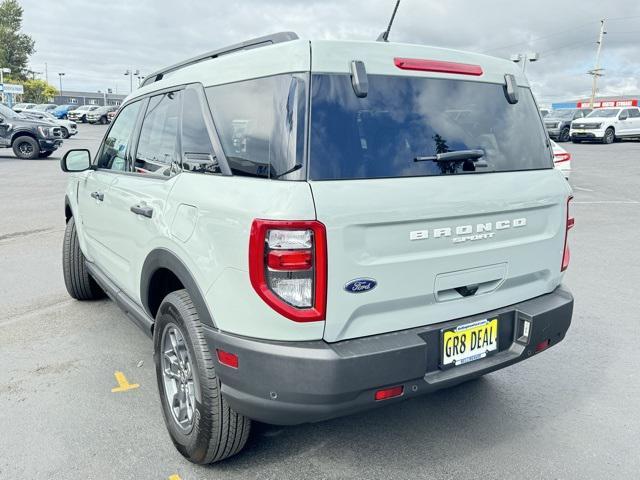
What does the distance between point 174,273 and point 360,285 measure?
95 cm

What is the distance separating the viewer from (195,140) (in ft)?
8.68

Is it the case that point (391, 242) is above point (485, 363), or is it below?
above

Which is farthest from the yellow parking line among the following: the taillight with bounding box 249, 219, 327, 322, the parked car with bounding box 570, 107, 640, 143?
the parked car with bounding box 570, 107, 640, 143

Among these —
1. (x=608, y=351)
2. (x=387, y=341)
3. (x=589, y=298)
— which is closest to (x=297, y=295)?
(x=387, y=341)

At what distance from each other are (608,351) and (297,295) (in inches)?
115

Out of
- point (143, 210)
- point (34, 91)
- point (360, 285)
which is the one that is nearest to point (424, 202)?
point (360, 285)

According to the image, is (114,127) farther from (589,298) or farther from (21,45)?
(21,45)

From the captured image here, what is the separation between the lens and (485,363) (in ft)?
8.23

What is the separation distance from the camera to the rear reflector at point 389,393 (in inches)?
86.8

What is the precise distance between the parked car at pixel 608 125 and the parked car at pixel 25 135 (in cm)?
2378

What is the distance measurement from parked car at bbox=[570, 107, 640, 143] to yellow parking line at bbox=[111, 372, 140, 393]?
2817cm

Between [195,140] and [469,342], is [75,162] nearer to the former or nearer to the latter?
[195,140]

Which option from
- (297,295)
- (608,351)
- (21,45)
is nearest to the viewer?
(297,295)

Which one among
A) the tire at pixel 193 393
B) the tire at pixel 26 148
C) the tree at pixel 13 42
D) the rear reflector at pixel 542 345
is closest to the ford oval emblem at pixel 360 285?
the tire at pixel 193 393
